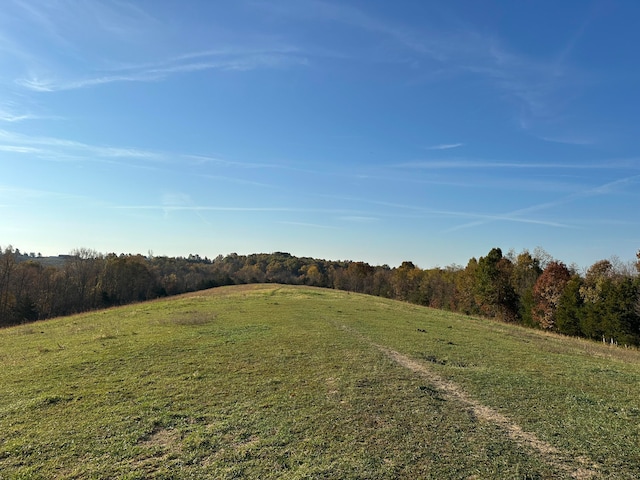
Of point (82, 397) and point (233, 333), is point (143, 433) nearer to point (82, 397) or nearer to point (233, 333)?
point (82, 397)

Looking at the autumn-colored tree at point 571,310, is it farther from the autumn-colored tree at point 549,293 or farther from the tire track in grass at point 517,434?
the tire track in grass at point 517,434

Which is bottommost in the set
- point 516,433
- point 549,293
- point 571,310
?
point 516,433

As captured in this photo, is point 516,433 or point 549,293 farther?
point 549,293

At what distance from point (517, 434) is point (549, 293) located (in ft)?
188

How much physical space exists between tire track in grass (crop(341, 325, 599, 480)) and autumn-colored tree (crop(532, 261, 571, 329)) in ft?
169

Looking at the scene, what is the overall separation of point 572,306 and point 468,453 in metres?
53.1

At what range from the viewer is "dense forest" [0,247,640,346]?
4547cm

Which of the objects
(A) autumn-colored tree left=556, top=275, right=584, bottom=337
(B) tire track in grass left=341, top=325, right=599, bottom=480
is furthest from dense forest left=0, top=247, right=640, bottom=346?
(B) tire track in grass left=341, top=325, right=599, bottom=480

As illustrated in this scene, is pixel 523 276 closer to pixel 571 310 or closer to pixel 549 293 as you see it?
pixel 549 293

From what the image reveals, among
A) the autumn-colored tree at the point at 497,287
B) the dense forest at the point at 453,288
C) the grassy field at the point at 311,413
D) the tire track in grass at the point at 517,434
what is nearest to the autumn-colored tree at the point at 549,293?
the dense forest at the point at 453,288

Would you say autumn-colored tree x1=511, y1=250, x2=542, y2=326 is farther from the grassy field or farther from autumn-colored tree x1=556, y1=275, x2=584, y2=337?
the grassy field

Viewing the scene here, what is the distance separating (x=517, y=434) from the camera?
306 inches

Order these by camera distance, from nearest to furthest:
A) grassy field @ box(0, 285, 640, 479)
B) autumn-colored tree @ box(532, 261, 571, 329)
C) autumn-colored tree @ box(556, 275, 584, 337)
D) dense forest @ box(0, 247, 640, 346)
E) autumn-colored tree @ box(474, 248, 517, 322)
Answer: grassy field @ box(0, 285, 640, 479), dense forest @ box(0, 247, 640, 346), autumn-colored tree @ box(556, 275, 584, 337), autumn-colored tree @ box(532, 261, 571, 329), autumn-colored tree @ box(474, 248, 517, 322)

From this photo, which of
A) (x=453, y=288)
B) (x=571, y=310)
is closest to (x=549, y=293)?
(x=571, y=310)
